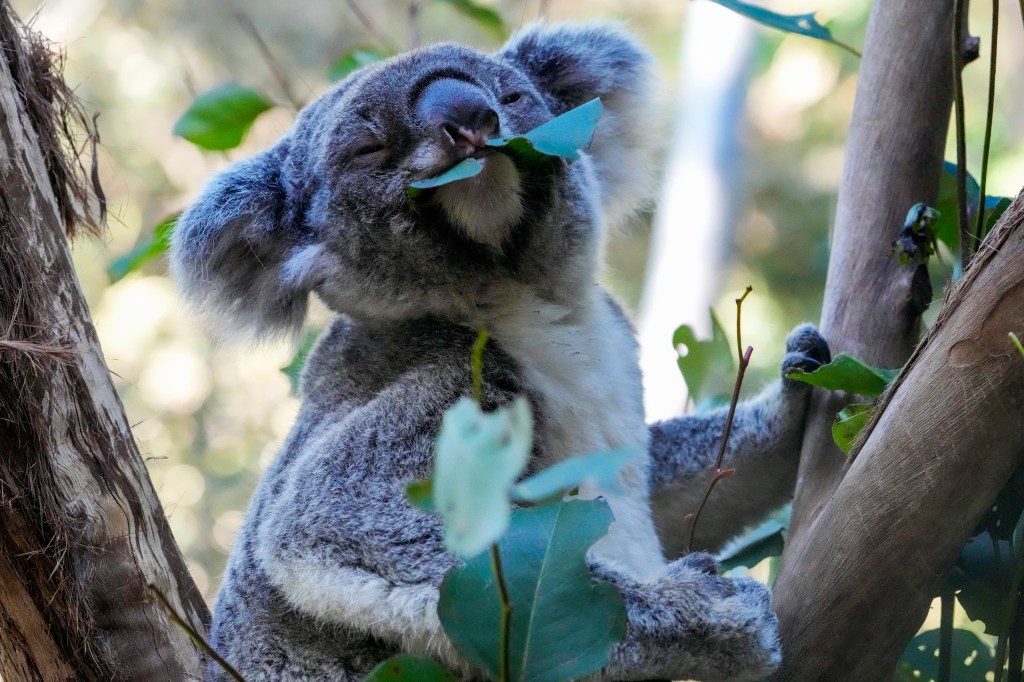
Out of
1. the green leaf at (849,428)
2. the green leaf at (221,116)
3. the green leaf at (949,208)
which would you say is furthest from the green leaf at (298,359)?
the green leaf at (949,208)

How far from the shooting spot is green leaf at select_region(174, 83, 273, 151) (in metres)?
2.94

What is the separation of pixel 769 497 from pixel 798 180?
984cm

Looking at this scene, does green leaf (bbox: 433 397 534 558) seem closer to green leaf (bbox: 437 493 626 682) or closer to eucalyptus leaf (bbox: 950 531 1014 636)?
green leaf (bbox: 437 493 626 682)

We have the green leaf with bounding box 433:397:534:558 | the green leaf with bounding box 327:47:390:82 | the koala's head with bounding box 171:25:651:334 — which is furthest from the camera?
the green leaf with bounding box 327:47:390:82

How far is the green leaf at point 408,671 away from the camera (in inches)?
49.6

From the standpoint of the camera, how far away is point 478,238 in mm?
2279

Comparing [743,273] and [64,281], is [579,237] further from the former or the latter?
[743,273]

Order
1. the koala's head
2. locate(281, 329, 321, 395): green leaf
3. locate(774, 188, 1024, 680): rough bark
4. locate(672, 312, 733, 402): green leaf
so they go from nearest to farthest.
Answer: locate(774, 188, 1024, 680): rough bark < the koala's head < locate(672, 312, 733, 402): green leaf < locate(281, 329, 321, 395): green leaf

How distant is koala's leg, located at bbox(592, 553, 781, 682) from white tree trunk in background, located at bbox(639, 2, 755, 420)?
2.74 m

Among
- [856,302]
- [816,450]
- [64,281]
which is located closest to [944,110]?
[856,302]

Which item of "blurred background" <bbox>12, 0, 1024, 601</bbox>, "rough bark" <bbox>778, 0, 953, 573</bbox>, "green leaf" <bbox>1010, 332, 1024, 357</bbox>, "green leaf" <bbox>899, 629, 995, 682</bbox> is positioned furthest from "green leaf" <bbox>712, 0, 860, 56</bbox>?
"blurred background" <bbox>12, 0, 1024, 601</bbox>

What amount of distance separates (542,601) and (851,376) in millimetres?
913

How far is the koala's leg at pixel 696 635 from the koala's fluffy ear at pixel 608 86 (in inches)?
56.5

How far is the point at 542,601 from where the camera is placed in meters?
1.29
